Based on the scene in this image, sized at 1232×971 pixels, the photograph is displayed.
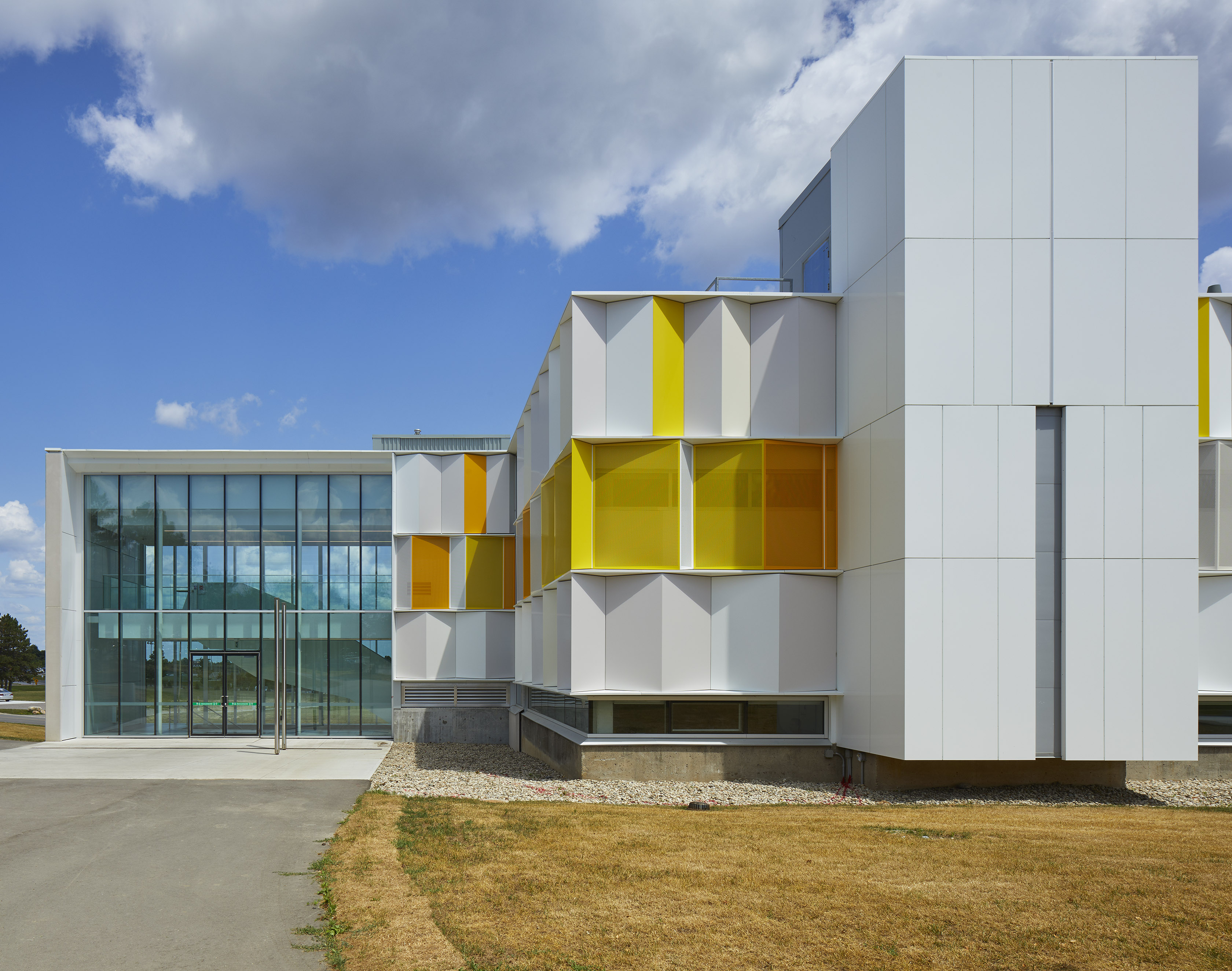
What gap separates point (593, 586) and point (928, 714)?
6398 millimetres

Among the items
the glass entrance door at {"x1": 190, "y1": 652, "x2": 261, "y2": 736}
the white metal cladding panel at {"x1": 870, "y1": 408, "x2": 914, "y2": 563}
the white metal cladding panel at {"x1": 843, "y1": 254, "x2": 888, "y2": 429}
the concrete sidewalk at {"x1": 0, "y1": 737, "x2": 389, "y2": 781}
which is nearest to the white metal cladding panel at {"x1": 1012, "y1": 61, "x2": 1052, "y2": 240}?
the white metal cladding panel at {"x1": 843, "y1": 254, "x2": 888, "y2": 429}

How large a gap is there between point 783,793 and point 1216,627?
30.0 ft

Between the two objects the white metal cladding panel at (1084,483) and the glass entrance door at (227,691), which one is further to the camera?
the glass entrance door at (227,691)

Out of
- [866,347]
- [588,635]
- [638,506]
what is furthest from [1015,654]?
[588,635]

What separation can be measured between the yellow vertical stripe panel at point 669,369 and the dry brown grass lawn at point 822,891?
768 cm

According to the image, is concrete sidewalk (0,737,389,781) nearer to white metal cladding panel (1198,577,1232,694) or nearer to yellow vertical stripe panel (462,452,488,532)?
yellow vertical stripe panel (462,452,488,532)

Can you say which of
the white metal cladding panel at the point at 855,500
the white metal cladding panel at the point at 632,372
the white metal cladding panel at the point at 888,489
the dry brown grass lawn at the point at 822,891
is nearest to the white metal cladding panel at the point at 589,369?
the white metal cladding panel at the point at 632,372

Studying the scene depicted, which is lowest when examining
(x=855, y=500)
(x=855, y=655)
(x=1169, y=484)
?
(x=855, y=655)

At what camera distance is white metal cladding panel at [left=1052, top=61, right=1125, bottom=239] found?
16.3 meters

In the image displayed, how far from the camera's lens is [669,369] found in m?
18.7

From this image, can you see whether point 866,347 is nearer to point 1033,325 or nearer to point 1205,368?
point 1033,325

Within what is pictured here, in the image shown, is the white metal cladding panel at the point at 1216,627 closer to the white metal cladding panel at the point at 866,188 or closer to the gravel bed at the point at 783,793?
the gravel bed at the point at 783,793

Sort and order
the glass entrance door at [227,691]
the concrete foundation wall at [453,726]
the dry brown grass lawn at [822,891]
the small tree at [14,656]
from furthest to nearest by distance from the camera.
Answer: the small tree at [14,656] → the concrete foundation wall at [453,726] → the glass entrance door at [227,691] → the dry brown grass lawn at [822,891]

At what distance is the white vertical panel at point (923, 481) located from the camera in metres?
15.9
